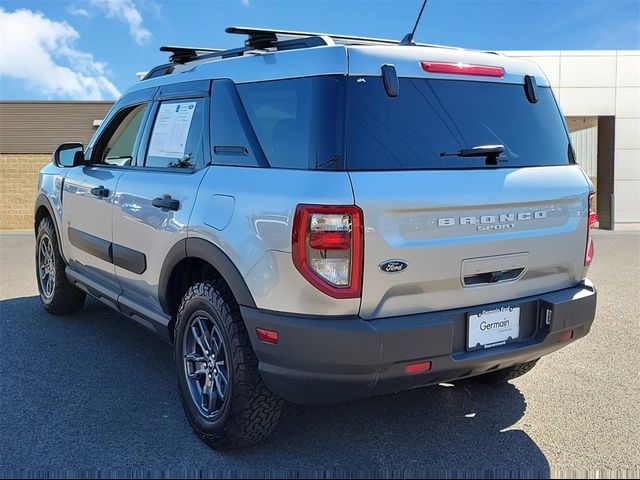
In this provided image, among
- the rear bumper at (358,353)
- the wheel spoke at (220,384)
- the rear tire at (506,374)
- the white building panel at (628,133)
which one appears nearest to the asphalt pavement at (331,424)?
the rear tire at (506,374)

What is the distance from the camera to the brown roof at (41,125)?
1605 centimetres

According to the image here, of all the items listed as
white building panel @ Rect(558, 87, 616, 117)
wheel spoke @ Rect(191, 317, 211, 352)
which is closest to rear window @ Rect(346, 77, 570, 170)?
wheel spoke @ Rect(191, 317, 211, 352)

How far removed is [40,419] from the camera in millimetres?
3646

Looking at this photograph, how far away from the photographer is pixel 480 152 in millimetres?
3090

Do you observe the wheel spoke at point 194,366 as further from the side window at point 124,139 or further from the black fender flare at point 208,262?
the side window at point 124,139

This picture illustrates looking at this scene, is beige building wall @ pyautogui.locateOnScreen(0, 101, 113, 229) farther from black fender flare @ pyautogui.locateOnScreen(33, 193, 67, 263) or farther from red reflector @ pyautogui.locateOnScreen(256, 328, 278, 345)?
red reflector @ pyautogui.locateOnScreen(256, 328, 278, 345)

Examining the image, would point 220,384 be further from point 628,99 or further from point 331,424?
point 628,99

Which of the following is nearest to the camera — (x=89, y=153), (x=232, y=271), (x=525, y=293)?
(x=232, y=271)

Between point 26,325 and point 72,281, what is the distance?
0.83 meters

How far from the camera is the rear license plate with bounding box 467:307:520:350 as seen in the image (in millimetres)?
2984

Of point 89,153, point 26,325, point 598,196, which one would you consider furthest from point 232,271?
point 598,196

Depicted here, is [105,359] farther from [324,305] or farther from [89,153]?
[324,305]

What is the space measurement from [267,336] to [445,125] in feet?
4.31

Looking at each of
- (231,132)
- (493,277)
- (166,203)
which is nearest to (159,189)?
(166,203)
